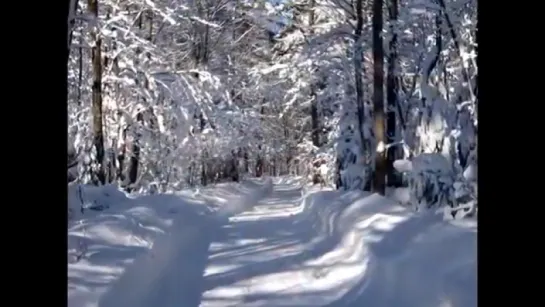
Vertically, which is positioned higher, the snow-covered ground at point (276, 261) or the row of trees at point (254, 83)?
the row of trees at point (254, 83)

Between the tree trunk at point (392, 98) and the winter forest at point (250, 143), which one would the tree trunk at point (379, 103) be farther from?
the tree trunk at point (392, 98)

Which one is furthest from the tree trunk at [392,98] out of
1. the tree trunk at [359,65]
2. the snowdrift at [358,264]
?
the snowdrift at [358,264]

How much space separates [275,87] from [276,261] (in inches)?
1086

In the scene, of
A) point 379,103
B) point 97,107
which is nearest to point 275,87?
point 379,103

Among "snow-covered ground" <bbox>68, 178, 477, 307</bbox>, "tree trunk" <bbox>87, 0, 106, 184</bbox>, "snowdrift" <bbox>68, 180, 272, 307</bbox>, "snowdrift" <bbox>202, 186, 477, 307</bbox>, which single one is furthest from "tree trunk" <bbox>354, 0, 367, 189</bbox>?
"tree trunk" <bbox>87, 0, 106, 184</bbox>

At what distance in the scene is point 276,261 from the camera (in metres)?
13.4

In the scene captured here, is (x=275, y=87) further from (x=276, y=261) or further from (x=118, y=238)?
(x=118, y=238)

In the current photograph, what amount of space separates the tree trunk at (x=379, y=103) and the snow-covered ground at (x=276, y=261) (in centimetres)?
235

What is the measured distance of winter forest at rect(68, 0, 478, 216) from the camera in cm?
1580

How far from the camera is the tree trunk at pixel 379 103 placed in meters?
20.1

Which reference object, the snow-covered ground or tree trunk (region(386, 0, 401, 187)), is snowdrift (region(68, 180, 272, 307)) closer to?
the snow-covered ground

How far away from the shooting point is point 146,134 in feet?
84.4
